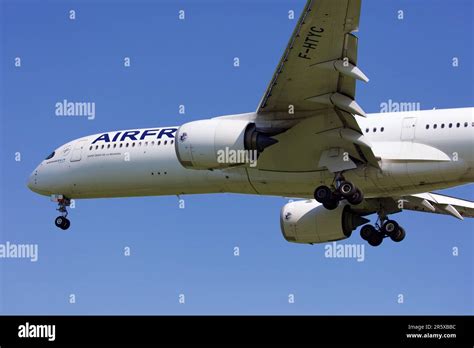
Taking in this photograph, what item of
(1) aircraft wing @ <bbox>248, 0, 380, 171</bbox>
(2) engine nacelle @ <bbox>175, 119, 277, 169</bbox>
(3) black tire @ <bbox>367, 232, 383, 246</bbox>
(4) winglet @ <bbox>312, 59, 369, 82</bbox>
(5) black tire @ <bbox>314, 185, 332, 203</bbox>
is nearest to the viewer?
(1) aircraft wing @ <bbox>248, 0, 380, 171</bbox>

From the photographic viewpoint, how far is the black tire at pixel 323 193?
2827cm

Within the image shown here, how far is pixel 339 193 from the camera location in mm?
28000

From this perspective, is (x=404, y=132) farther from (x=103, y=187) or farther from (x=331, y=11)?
(x=103, y=187)

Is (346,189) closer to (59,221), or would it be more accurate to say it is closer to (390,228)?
(390,228)

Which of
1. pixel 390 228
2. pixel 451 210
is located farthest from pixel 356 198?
pixel 451 210

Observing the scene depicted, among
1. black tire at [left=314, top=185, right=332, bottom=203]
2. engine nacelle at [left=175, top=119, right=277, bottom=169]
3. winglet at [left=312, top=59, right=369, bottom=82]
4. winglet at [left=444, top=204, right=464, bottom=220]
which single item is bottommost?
black tire at [left=314, top=185, right=332, bottom=203]

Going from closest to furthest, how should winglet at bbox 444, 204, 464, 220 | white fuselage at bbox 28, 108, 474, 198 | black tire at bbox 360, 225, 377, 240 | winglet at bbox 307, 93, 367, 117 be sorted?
winglet at bbox 307, 93, 367, 117, white fuselage at bbox 28, 108, 474, 198, black tire at bbox 360, 225, 377, 240, winglet at bbox 444, 204, 464, 220

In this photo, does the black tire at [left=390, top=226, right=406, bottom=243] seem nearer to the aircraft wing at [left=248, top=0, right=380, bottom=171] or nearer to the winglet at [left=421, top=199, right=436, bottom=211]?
the winglet at [left=421, top=199, right=436, bottom=211]

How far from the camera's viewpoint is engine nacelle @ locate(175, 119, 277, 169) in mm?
27484

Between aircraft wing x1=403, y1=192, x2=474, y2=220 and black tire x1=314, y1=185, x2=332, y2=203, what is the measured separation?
590 cm

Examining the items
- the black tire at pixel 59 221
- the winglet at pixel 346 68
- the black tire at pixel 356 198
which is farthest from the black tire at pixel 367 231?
the black tire at pixel 59 221

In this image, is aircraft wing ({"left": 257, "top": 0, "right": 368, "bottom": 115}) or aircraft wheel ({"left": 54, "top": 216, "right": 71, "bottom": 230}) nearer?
aircraft wing ({"left": 257, "top": 0, "right": 368, "bottom": 115})

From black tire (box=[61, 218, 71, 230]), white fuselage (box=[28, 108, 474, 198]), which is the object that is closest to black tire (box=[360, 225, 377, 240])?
white fuselage (box=[28, 108, 474, 198])
